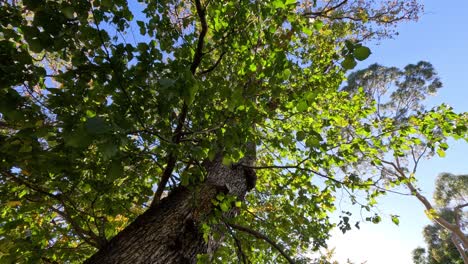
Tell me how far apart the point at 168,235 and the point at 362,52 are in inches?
82.6

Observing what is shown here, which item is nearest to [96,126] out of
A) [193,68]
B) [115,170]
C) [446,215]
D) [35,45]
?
[115,170]

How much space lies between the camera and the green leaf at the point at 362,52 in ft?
4.38

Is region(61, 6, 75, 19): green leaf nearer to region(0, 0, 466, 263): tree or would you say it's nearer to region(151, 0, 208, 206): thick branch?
region(0, 0, 466, 263): tree

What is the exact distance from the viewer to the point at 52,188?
8.91ft

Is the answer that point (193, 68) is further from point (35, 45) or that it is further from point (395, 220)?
point (395, 220)

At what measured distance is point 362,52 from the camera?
4.38 feet

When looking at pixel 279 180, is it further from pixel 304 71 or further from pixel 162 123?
pixel 162 123

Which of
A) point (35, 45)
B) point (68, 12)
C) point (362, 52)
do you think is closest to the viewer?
point (362, 52)

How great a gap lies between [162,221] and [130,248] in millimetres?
407

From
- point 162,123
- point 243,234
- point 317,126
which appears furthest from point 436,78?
point 162,123

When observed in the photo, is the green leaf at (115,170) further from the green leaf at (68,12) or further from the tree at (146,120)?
the green leaf at (68,12)

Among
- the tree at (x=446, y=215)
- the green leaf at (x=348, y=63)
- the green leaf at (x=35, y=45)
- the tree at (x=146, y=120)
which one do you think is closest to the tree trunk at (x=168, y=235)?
the tree at (x=146, y=120)

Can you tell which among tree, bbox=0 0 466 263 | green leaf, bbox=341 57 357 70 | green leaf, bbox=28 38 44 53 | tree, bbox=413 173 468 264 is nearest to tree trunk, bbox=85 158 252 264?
tree, bbox=0 0 466 263

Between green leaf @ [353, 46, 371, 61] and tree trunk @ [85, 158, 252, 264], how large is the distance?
1586mm
